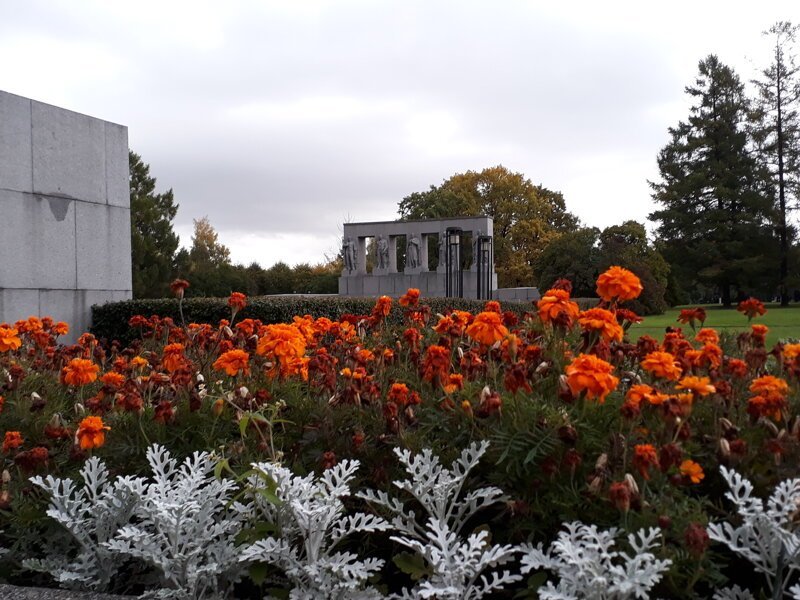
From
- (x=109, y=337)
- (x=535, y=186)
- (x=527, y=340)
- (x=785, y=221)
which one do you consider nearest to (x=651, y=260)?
(x=785, y=221)

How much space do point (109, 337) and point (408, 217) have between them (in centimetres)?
3752

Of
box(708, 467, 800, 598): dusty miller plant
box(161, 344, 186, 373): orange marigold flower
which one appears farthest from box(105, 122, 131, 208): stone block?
box(708, 467, 800, 598): dusty miller plant

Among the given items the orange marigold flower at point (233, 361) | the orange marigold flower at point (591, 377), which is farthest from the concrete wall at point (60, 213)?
the orange marigold flower at point (591, 377)

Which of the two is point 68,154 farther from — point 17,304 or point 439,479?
point 439,479

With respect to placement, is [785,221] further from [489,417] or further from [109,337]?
[489,417]

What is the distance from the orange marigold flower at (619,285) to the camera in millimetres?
2537

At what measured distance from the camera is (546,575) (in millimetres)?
1983

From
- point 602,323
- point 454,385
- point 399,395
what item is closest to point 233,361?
point 399,395

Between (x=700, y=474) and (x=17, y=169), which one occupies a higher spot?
(x=17, y=169)

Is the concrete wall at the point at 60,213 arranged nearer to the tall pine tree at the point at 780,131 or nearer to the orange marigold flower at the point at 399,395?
the orange marigold flower at the point at 399,395

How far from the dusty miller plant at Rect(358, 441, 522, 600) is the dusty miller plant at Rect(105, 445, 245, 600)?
42cm

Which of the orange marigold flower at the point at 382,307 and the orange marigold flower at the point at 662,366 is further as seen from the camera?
the orange marigold flower at the point at 382,307

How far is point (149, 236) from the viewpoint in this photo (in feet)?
115

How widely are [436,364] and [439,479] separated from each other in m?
0.49
